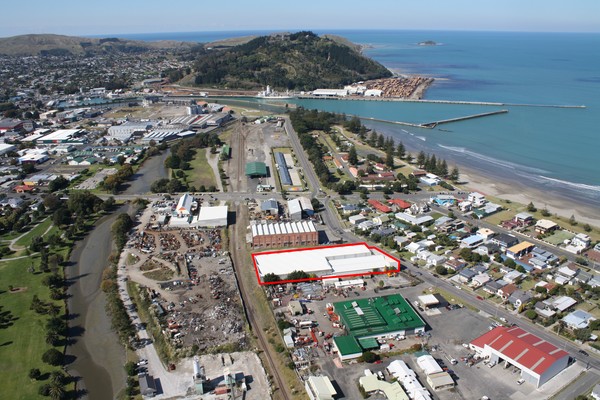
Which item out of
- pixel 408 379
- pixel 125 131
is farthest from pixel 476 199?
pixel 125 131

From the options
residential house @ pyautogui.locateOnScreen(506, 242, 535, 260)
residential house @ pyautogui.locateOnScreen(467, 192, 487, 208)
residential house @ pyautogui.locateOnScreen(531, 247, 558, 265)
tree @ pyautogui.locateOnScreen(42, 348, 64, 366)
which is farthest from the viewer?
residential house @ pyautogui.locateOnScreen(467, 192, 487, 208)

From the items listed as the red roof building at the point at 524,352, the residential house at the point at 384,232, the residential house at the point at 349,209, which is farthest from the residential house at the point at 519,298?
the residential house at the point at 349,209

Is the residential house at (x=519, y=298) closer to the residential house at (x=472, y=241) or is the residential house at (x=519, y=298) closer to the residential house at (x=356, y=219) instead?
the residential house at (x=472, y=241)

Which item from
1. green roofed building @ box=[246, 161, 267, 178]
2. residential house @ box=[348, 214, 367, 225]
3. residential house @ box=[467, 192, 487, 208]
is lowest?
residential house @ box=[348, 214, 367, 225]

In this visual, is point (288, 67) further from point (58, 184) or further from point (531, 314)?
point (531, 314)

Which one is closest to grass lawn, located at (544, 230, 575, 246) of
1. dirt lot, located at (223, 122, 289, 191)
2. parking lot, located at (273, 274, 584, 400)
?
parking lot, located at (273, 274, 584, 400)

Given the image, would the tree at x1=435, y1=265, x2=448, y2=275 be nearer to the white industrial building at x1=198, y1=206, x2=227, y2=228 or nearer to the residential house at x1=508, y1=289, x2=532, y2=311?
the residential house at x1=508, y1=289, x2=532, y2=311
